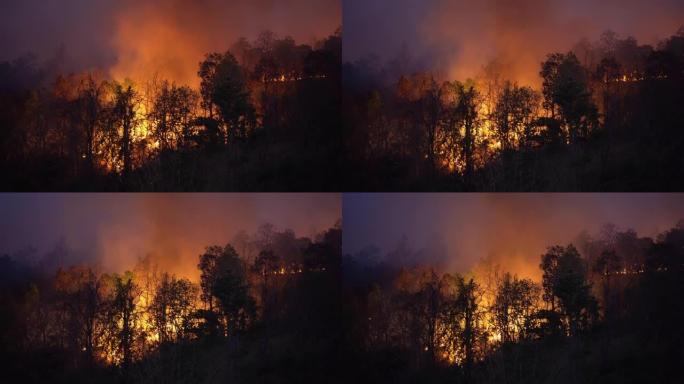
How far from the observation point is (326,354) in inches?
191

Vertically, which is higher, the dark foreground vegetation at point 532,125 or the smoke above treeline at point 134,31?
the smoke above treeline at point 134,31

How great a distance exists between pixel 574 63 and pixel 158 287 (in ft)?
8.52

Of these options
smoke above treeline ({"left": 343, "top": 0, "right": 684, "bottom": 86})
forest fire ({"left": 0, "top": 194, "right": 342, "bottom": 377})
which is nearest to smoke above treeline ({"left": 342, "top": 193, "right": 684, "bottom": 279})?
forest fire ({"left": 0, "top": 194, "right": 342, "bottom": 377})

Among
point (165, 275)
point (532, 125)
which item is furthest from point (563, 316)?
point (165, 275)

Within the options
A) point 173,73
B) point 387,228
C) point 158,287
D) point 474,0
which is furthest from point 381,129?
point 158,287

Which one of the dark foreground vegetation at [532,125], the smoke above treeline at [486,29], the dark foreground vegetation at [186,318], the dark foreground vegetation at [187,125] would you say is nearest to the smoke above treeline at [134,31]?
the dark foreground vegetation at [187,125]

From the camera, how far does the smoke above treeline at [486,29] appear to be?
15.3ft

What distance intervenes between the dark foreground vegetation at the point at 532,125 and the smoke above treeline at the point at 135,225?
0.62 m

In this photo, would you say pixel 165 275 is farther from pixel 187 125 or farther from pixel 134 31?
pixel 134 31

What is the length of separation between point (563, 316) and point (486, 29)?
1648 mm

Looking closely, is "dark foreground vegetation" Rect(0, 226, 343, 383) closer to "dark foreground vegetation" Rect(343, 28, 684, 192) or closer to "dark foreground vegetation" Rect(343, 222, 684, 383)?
"dark foreground vegetation" Rect(343, 222, 684, 383)

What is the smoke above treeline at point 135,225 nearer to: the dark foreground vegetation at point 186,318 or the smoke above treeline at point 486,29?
the dark foreground vegetation at point 186,318

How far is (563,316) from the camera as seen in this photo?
465cm

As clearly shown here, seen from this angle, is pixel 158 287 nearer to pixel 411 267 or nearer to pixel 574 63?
pixel 411 267
